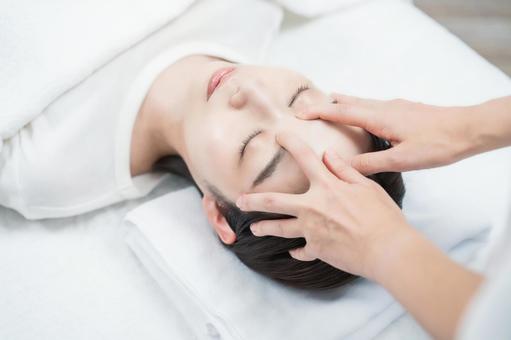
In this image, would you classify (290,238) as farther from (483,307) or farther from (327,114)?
(483,307)

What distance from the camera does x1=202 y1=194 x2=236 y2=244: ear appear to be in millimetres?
1011

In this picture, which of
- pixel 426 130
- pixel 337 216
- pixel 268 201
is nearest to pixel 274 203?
pixel 268 201

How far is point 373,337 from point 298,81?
0.57 metres

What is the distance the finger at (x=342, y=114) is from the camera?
2.96 feet

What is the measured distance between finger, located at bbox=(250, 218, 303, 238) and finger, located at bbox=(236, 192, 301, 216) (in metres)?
0.02

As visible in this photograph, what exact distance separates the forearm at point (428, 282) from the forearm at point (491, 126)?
0.95 feet

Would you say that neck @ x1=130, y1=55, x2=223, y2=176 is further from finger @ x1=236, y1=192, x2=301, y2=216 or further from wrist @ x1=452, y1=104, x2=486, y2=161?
wrist @ x1=452, y1=104, x2=486, y2=161

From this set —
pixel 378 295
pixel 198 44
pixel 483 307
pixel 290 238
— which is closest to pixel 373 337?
pixel 378 295

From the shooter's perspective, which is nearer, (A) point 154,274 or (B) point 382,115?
(B) point 382,115

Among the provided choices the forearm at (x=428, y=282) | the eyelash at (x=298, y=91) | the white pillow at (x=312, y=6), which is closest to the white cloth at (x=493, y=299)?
the forearm at (x=428, y=282)

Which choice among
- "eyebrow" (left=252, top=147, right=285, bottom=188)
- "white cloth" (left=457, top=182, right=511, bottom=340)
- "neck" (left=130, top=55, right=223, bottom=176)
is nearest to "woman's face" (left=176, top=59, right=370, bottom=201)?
"eyebrow" (left=252, top=147, right=285, bottom=188)

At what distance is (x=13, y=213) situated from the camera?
118 centimetres

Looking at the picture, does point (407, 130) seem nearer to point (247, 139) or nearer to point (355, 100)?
point (355, 100)

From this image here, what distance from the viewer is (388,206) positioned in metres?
0.75
